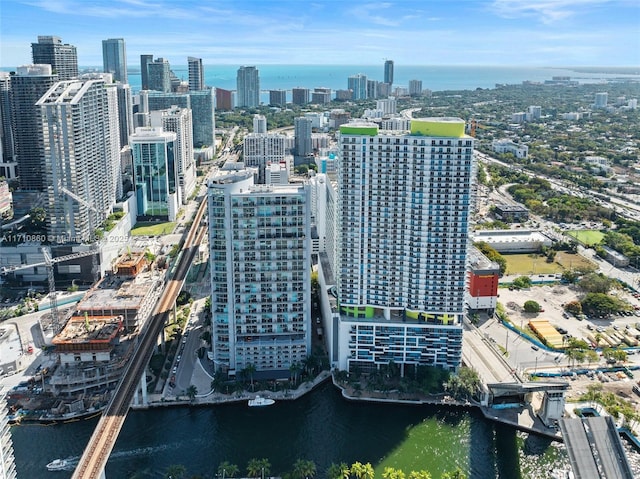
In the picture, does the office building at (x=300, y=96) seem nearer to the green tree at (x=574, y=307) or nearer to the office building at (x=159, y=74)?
the office building at (x=159, y=74)

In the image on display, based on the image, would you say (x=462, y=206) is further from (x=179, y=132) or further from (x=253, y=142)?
(x=253, y=142)

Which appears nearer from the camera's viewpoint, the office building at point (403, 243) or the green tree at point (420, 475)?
the green tree at point (420, 475)

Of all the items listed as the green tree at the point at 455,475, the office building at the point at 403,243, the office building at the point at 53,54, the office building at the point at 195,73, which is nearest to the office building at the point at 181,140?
the office building at the point at 53,54

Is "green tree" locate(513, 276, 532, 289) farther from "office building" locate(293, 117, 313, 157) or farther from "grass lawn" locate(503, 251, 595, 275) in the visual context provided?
"office building" locate(293, 117, 313, 157)

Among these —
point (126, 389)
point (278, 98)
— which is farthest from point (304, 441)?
point (278, 98)

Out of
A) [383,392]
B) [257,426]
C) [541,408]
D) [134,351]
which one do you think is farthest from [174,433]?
[541,408]

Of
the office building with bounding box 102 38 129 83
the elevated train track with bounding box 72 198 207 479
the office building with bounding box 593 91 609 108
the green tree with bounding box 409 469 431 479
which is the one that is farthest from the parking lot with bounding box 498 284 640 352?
the office building with bounding box 593 91 609 108
